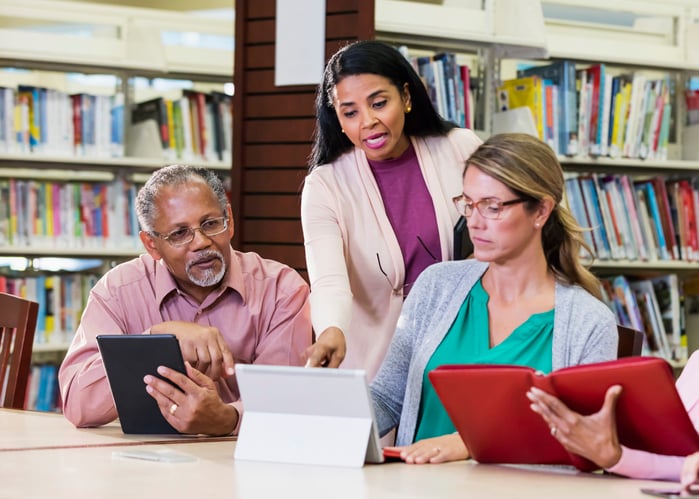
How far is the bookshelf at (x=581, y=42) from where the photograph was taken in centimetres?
376

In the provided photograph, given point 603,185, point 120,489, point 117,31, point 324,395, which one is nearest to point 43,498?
point 120,489

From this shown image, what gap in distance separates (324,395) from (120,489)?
37 cm

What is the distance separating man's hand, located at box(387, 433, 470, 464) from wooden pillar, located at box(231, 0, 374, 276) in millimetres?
2003

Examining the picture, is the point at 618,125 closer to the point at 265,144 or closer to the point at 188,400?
the point at 265,144

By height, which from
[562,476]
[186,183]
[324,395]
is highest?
[186,183]

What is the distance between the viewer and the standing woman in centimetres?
237

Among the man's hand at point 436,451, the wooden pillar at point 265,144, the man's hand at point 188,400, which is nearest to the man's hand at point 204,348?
the man's hand at point 188,400

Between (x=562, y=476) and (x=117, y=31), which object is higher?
(x=117, y=31)

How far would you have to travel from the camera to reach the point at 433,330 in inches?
81.9

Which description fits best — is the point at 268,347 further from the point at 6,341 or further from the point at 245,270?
the point at 6,341

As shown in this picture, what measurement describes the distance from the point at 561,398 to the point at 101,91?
348 centimetres

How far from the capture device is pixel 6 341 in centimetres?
252

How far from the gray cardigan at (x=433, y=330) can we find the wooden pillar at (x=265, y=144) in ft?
5.41

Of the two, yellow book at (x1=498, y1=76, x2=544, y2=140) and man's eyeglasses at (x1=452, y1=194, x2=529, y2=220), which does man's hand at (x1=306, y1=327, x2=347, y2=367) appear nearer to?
man's eyeglasses at (x1=452, y1=194, x2=529, y2=220)
